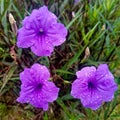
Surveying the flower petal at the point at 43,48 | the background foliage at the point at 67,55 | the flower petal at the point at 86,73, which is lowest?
the background foliage at the point at 67,55

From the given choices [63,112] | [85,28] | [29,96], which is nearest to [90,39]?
[85,28]

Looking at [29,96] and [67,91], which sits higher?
[29,96]

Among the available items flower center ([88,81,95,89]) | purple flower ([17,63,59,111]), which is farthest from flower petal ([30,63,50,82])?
flower center ([88,81,95,89])

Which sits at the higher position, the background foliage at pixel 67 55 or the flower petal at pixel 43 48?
the flower petal at pixel 43 48

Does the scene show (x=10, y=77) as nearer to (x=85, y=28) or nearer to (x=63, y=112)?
(x=63, y=112)

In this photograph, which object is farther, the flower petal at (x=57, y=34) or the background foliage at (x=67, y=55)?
the background foliage at (x=67, y=55)

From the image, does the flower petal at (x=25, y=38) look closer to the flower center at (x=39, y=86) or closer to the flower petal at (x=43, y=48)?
the flower petal at (x=43, y=48)

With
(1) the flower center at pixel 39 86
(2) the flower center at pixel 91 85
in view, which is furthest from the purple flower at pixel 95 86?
(1) the flower center at pixel 39 86
